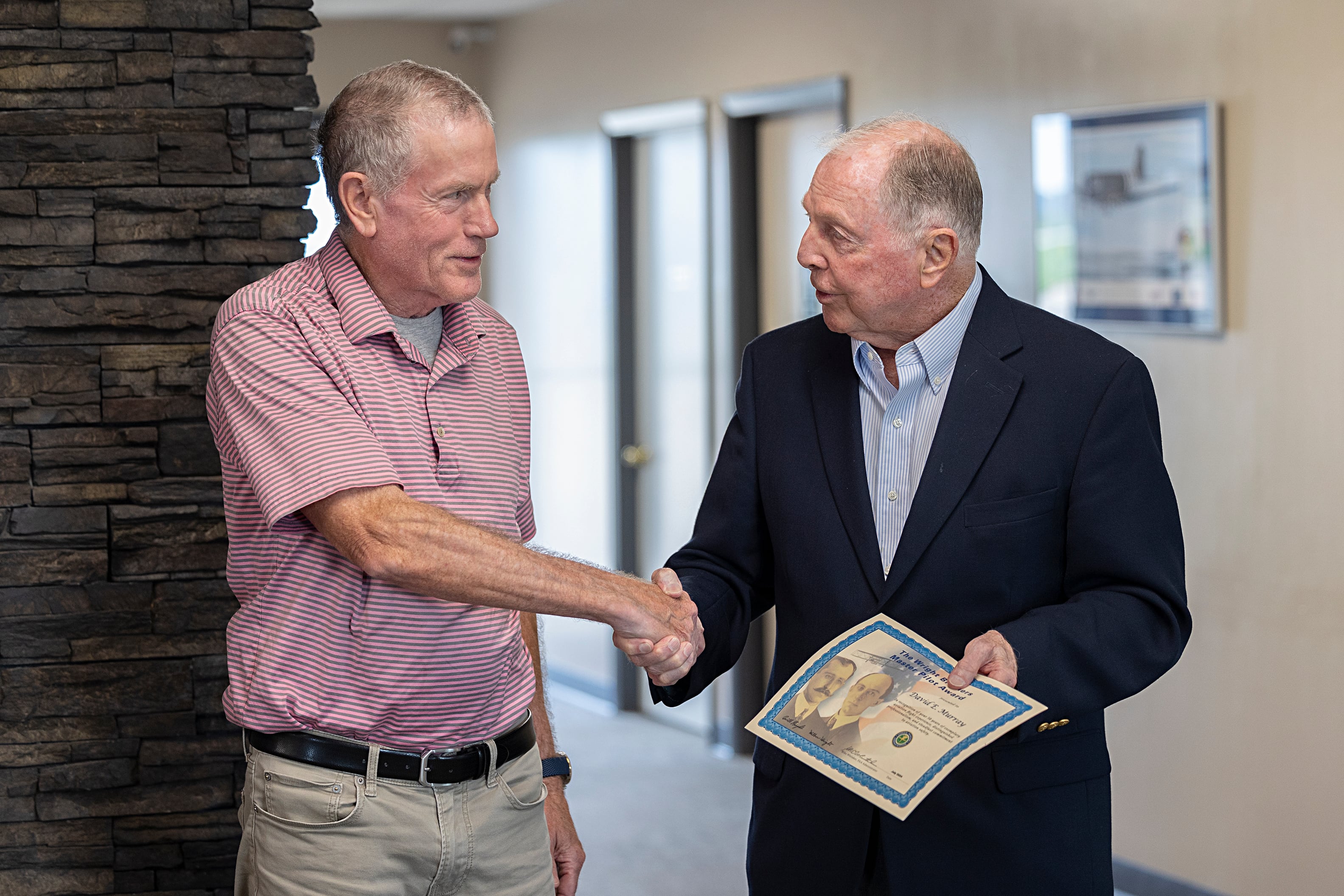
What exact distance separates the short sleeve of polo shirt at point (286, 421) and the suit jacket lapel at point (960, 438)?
0.63 m

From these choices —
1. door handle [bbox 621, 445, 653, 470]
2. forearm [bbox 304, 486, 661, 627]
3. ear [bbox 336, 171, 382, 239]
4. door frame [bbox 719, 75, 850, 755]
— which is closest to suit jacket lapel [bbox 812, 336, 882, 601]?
forearm [bbox 304, 486, 661, 627]

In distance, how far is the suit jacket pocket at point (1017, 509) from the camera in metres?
1.69

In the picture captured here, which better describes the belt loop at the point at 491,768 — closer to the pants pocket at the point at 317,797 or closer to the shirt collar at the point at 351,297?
the pants pocket at the point at 317,797

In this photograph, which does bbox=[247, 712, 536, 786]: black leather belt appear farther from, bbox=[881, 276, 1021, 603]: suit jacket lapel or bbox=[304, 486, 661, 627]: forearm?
bbox=[881, 276, 1021, 603]: suit jacket lapel

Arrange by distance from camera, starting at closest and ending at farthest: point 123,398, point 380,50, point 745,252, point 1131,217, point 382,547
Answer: point 382,547 → point 123,398 → point 1131,217 → point 745,252 → point 380,50

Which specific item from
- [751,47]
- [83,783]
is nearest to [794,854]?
[83,783]

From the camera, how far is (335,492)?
151 cm

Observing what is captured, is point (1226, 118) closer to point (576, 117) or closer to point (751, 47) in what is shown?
point (751, 47)

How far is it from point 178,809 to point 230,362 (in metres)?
0.98

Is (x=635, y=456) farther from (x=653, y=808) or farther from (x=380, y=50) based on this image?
(x=380, y=50)

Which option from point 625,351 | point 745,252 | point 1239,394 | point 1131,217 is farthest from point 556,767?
point 625,351

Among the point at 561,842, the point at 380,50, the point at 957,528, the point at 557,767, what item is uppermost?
the point at 380,50

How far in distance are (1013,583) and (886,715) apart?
0.25 metres

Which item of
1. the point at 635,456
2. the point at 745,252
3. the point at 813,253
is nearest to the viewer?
the point at 813,253
